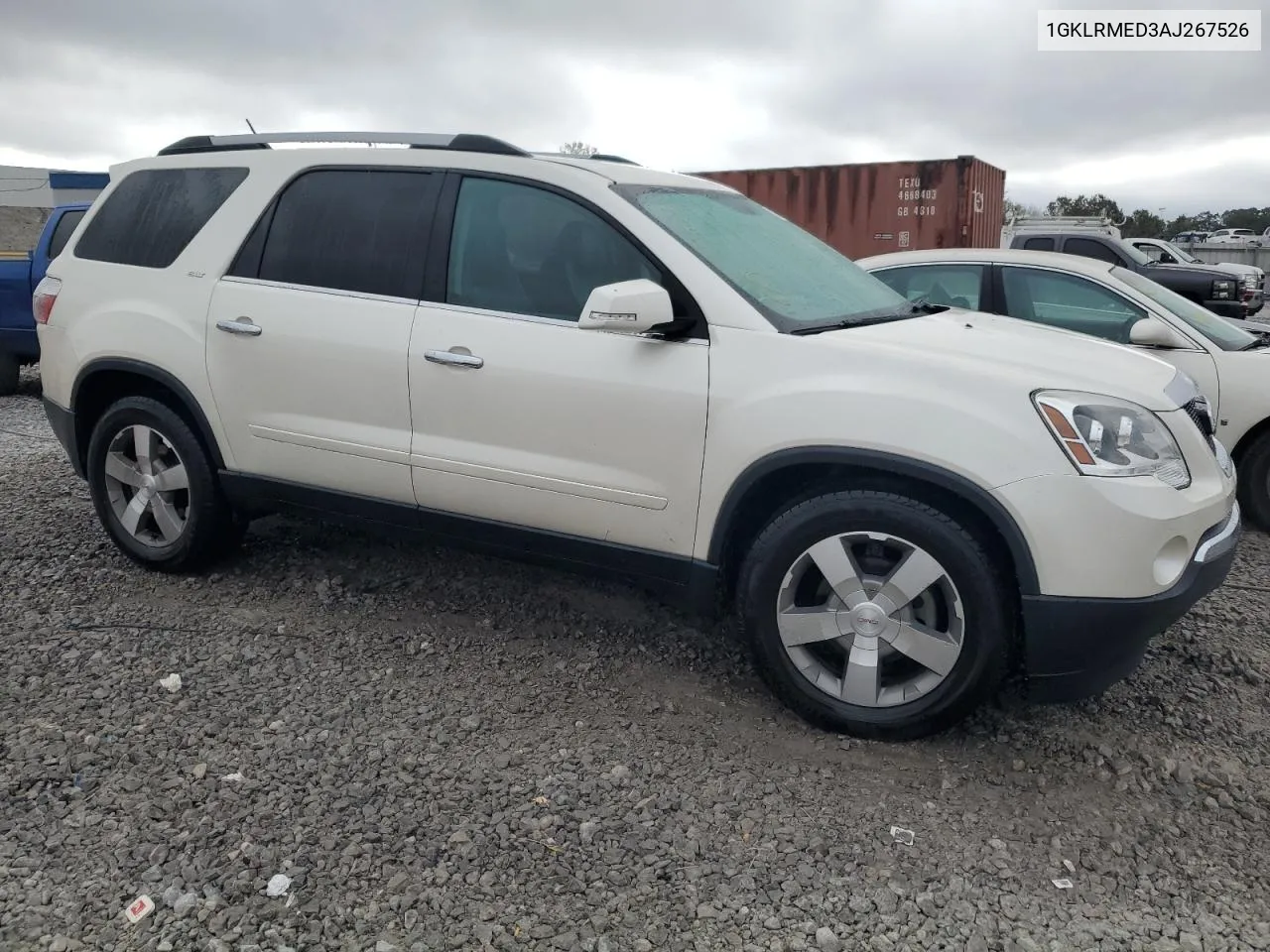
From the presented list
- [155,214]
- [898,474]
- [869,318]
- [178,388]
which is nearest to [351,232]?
[178,388]

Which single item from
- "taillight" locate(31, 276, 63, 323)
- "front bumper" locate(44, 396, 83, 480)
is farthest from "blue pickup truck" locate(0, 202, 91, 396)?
"front bumper" locate(44, 396, 83, 480)

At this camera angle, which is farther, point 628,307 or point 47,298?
point 47,298

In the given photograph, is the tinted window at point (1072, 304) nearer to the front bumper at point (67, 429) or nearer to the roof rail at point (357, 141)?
the roof rail at point (357, 141)

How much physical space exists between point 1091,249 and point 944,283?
6.60 m

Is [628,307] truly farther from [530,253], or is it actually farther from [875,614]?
[875,614]

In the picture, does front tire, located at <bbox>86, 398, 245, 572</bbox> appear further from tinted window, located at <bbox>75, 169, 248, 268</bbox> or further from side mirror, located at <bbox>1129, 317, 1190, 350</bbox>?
side mirror, located at <bbox>1129, 317, 1190, 350</bbox>

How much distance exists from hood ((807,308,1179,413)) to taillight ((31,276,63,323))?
11.3ft

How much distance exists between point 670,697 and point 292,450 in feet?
5.73

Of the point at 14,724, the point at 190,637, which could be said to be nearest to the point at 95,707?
the point at 14,724

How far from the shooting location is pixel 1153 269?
12047 mm

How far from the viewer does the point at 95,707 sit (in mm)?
3330

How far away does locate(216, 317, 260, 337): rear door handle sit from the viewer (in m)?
3.95

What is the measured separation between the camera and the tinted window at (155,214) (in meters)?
4.25

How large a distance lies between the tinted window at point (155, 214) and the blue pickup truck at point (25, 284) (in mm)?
5815
